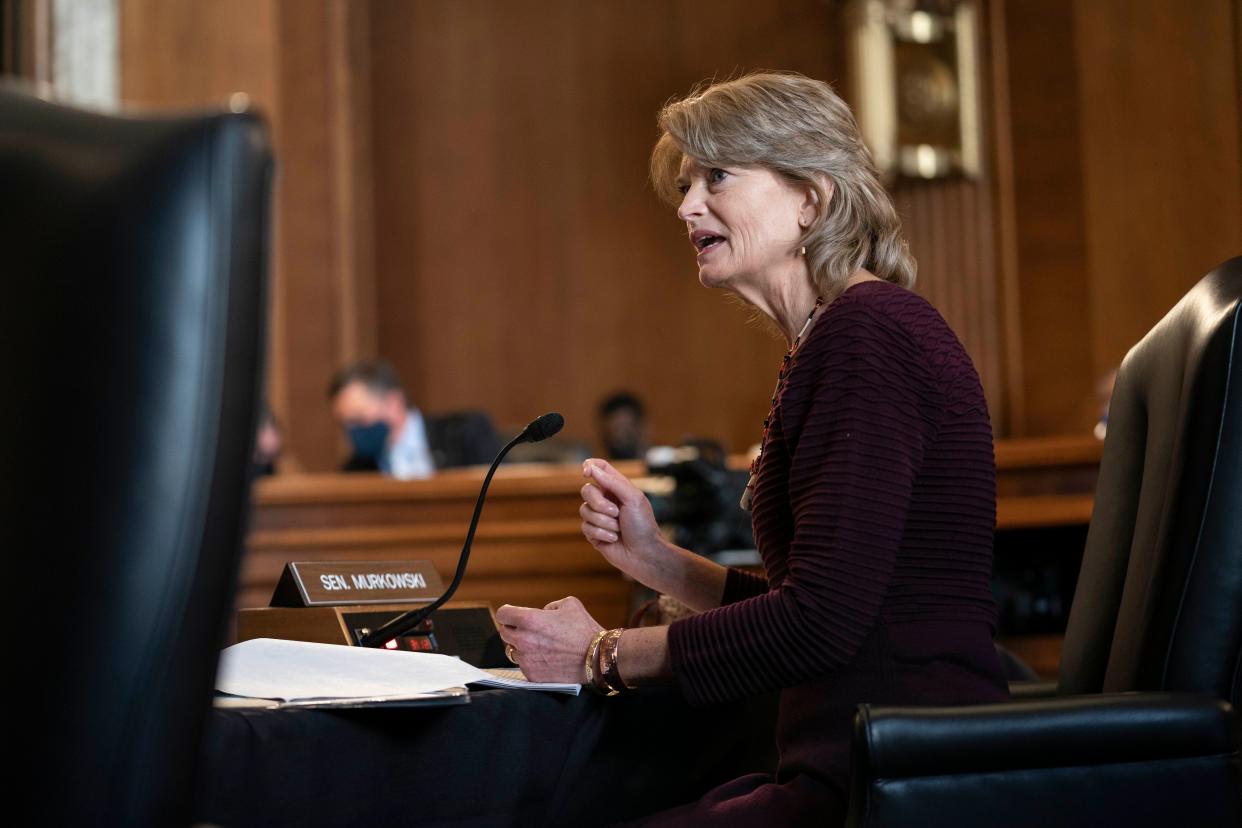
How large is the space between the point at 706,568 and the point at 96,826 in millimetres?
1105

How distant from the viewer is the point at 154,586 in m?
0.72

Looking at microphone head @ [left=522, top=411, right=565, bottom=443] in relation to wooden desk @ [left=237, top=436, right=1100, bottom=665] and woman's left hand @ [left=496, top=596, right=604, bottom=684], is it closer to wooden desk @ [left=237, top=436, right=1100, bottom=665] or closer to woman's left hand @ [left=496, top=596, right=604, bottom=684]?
woman's left hand @ [left=496, top=596, right=604, bottom=684]

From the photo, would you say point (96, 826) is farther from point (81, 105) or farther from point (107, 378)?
point (81, 105)

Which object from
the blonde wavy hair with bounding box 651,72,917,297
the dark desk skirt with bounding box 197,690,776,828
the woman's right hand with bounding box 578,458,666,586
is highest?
the blonde wavy hair with bounding box 651,72,917,297

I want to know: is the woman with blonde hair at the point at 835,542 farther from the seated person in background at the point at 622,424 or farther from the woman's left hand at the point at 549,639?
the seated person in background at the point at 622,424

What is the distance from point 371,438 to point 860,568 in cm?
479

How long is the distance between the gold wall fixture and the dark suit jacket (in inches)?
82.9

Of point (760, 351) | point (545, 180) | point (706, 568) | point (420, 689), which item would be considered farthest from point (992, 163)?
point (420, 689)

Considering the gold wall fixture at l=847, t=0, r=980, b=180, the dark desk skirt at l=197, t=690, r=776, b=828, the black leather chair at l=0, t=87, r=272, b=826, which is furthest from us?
the gold wall fixture at l=847, t=0, r=980, b=180

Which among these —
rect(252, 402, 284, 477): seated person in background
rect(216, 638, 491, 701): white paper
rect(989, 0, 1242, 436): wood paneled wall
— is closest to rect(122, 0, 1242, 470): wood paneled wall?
rect(989, 0, 1242, 436): wood paneled wall

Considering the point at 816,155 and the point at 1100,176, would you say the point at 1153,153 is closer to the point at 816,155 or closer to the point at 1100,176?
the point at 1100,176

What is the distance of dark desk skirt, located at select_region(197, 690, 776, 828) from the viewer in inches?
44.4

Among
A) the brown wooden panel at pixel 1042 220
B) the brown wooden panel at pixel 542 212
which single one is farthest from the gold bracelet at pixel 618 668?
the brown wooden panel at pixel 542 212

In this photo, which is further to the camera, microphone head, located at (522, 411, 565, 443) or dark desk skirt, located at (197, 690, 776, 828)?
microphone head, located at (522, 411, 565, 443)
